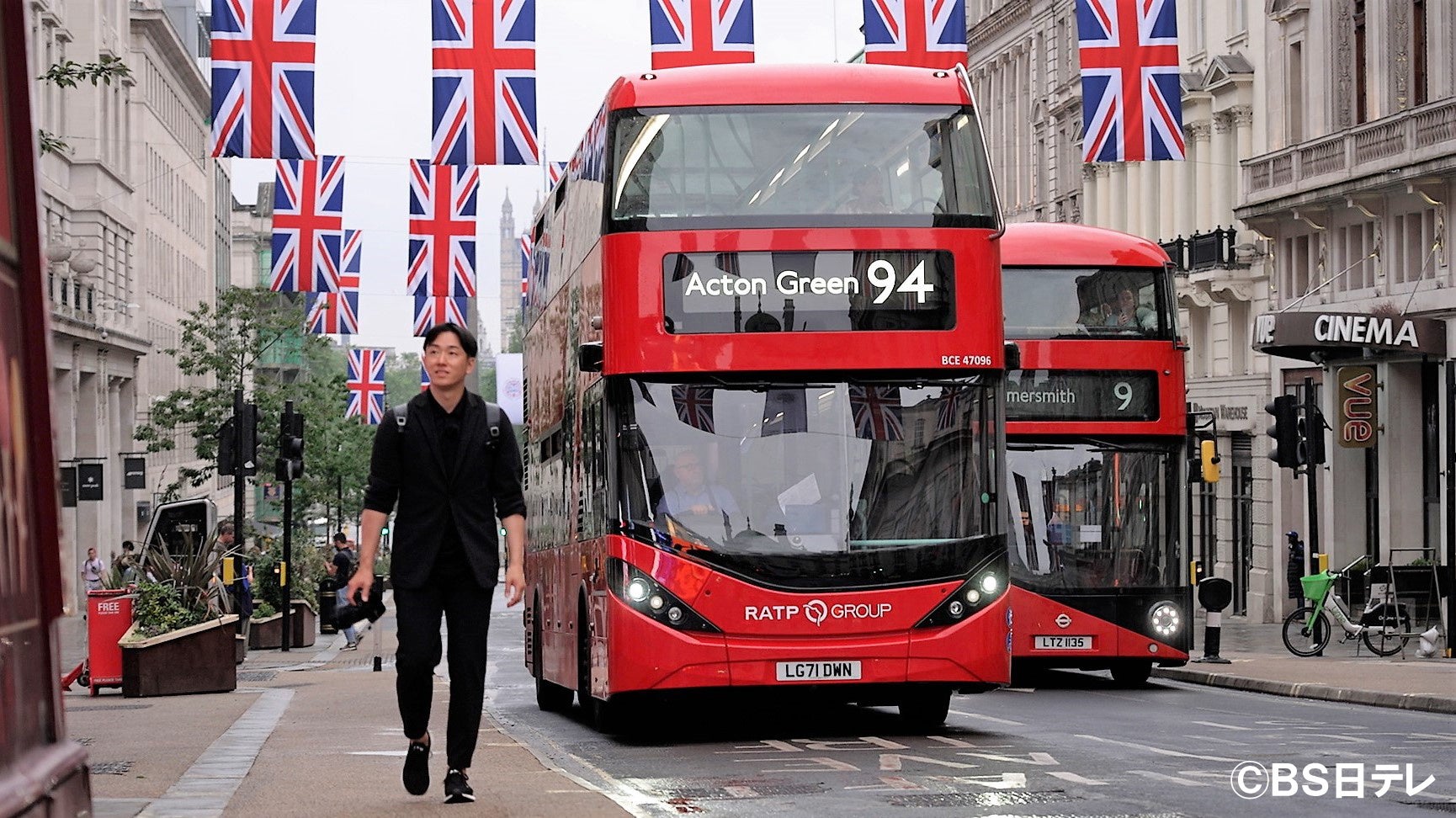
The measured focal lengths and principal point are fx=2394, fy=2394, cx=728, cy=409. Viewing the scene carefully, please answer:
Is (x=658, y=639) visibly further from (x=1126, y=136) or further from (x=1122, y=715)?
(x=1126, y=136)

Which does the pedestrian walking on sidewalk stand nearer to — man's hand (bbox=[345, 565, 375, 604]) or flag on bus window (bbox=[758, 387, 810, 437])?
man's hand (bbox=[345, 565, 375, 604])

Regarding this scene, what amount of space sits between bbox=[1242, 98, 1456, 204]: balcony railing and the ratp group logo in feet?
86.6

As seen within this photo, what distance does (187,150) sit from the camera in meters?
102

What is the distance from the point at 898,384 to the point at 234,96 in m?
12.5

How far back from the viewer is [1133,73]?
88.9 ft

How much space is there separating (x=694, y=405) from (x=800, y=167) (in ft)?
5.80

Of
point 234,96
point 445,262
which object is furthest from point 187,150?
point 234,96

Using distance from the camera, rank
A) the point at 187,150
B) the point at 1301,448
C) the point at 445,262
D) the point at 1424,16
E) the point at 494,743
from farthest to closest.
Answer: the point at 187,150, the point at 1424,16, the point at 445,262, the point at 1301,448, the point at 494,743

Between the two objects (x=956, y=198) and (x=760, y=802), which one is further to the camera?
(x=956, y=198)

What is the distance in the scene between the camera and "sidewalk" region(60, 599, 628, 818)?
1016 cm

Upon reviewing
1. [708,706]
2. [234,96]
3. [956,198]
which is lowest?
[708,706]

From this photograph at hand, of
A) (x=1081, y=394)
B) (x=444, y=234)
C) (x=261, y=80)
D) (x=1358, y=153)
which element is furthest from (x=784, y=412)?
(x=1358, y=153)

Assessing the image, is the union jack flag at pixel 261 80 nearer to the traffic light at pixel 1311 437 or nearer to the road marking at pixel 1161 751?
the traffic light at pixel 1311 437

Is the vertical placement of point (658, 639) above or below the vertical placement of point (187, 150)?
below
